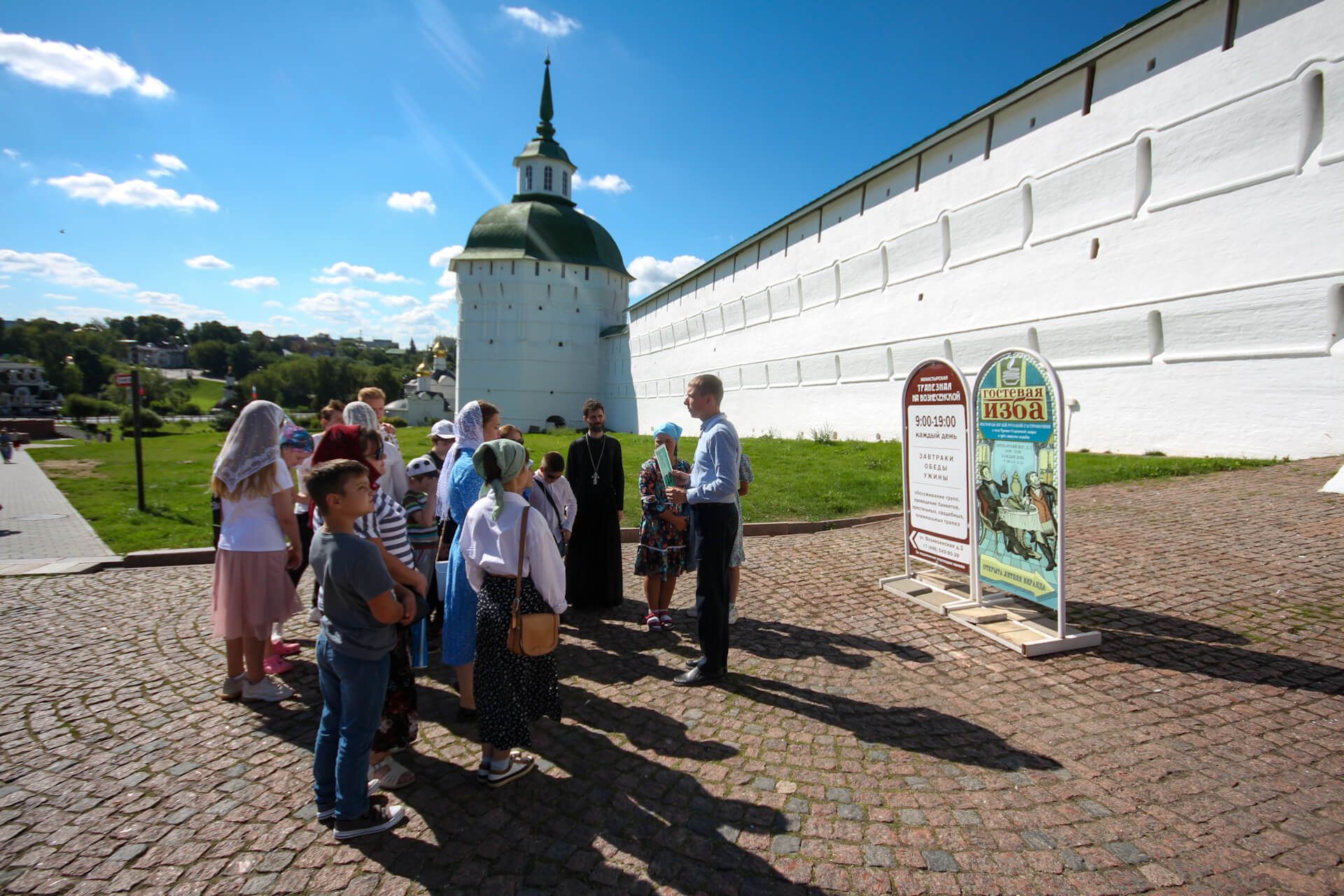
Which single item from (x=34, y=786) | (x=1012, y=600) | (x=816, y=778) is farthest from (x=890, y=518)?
(x=34, y=786)

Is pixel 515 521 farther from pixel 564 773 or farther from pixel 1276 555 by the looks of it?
pixel 1276 555

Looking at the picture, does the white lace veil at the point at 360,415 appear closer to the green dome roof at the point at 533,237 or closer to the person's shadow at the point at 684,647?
the person's shadow at the point at 684,647

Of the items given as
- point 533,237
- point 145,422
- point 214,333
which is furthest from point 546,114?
point 214,333

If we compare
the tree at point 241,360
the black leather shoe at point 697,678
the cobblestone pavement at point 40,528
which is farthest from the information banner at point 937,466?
the tree at point 241,360

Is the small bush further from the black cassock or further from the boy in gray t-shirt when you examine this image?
the boy in gray t-shirt

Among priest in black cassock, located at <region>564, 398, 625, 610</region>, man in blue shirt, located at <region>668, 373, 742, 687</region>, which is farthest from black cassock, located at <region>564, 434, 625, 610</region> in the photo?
man in blue shirt, located at <region>668, 373, 742, 687</region>

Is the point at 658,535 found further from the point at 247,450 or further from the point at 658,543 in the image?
the point at 247,450

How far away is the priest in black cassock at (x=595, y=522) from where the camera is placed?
5.53 metres

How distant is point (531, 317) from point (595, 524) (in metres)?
43.2

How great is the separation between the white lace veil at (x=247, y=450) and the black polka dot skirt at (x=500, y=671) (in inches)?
71.4

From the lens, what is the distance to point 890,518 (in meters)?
9.05

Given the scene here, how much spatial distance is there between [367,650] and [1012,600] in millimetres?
5117

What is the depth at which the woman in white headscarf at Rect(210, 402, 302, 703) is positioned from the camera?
3.67 m

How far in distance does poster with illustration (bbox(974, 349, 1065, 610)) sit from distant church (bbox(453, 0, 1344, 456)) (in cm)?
873
